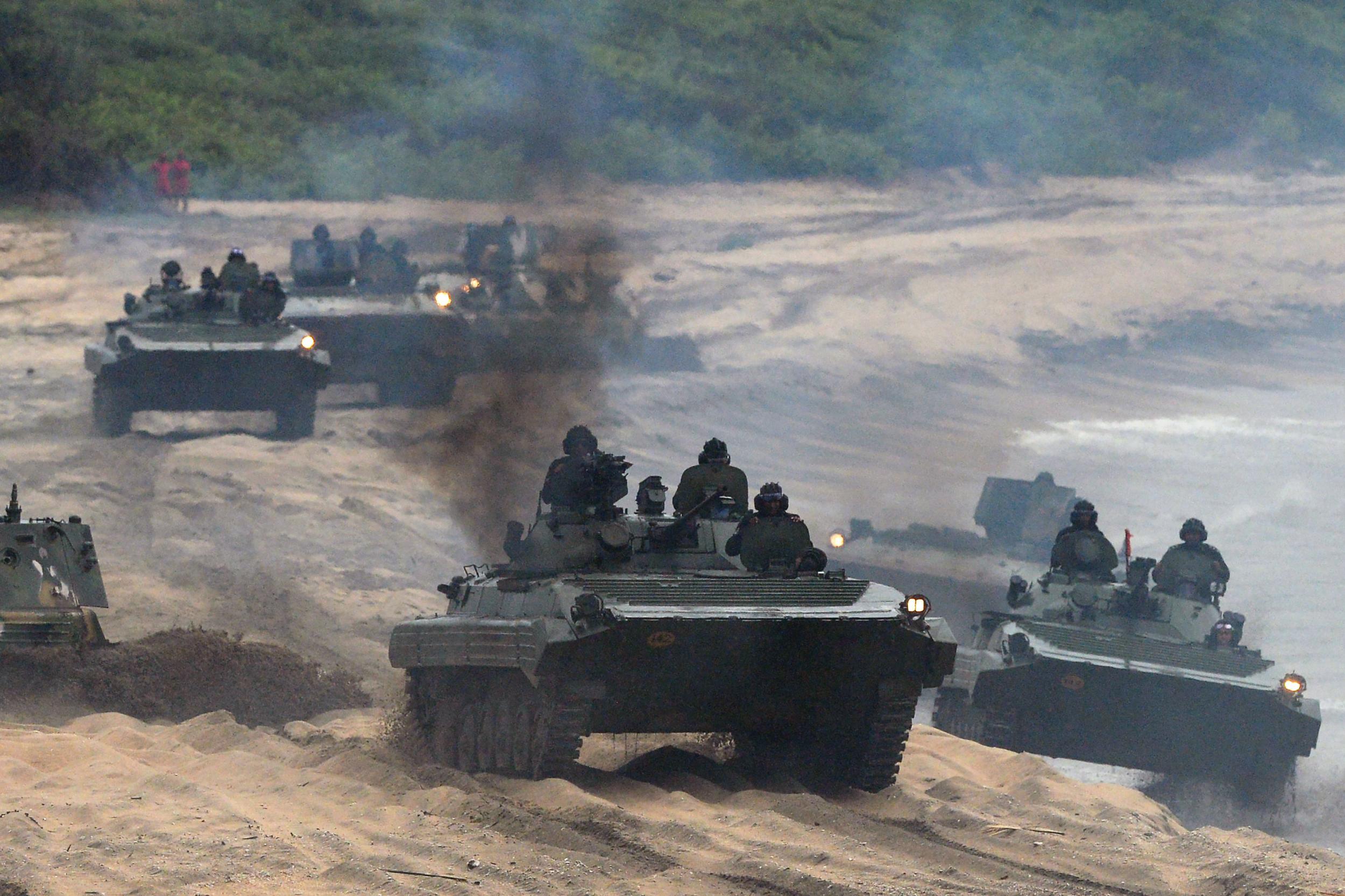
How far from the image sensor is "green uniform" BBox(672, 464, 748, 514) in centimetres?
1336

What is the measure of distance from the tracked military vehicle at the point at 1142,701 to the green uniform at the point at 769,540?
2931 millimetres

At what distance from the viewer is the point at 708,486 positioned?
13414mm

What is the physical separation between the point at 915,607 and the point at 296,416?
1267cm

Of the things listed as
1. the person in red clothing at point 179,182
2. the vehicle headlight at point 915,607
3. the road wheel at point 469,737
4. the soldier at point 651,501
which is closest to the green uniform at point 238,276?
the soldier at point 651,501

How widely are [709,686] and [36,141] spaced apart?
2507 cm

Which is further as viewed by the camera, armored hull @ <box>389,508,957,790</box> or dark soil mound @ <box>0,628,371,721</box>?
dark soil mound @ <box>0,628,371,721</box>

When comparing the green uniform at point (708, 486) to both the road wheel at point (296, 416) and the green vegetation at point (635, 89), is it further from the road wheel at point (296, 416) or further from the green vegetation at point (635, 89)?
the green vegetation at point (635, 89)

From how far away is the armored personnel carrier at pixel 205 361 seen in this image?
22.6m

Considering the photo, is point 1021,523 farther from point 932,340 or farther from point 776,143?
point 776,143

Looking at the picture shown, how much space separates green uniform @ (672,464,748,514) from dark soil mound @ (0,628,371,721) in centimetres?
296

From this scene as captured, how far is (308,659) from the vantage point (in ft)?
53.4

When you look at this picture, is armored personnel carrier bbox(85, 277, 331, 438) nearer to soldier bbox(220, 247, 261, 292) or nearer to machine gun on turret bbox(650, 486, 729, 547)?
soldier bbox(220, 247, 261, 292)

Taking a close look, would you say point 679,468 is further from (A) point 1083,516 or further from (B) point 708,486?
(B) point 708,486

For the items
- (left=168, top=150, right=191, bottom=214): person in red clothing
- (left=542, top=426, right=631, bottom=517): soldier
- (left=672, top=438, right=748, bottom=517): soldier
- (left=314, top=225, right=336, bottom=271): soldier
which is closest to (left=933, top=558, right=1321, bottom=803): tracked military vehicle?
(left=672, top=438, right=748, bottom=517): soldier
